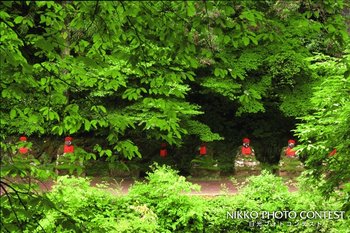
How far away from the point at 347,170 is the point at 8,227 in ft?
12.1

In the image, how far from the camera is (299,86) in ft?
37.1

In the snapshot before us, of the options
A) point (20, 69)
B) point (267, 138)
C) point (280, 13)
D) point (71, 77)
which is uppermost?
point (280, 13)

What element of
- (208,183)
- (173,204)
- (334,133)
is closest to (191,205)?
(173,204)

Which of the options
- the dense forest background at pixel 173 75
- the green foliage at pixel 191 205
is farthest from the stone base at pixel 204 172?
the green foliage at pixel 191 205

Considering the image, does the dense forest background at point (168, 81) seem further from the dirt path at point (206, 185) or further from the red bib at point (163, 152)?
the dirt path at point (206, 185)

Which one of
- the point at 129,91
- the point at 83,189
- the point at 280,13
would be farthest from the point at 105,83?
the point at 280,13

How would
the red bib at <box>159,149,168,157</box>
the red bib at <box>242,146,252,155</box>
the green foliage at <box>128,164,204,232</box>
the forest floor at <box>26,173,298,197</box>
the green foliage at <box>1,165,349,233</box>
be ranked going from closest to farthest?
the green foliage at <box>1,165,349,233</box> < the green foliage at <box>128,164,204,232</box> < the forest floor at <box>26,173,298,197</box> < the red bib at <box>242,146,252,155</box> < the red bib at <box>159,149,168,157</box>

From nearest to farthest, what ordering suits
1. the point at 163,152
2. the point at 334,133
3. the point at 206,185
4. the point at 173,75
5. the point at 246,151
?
the point at 173,75 < the point at 334,133 < the point at 206,185 < the point at 246,151 < the point at 163,152

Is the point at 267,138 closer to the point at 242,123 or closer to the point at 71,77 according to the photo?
the point at 242,123

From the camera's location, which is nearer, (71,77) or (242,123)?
(71,77)

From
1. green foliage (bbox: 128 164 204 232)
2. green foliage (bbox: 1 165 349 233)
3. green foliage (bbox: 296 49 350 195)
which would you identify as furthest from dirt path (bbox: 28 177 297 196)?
green foliage (bbox: 296 49 350 195)

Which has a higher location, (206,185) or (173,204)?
(206,185)

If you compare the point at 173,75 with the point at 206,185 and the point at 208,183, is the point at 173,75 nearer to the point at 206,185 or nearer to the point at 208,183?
the point at 206,185

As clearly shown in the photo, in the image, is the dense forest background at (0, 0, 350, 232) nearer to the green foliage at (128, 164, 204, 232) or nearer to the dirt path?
the green foliage at (128, 164, 204, 232)
